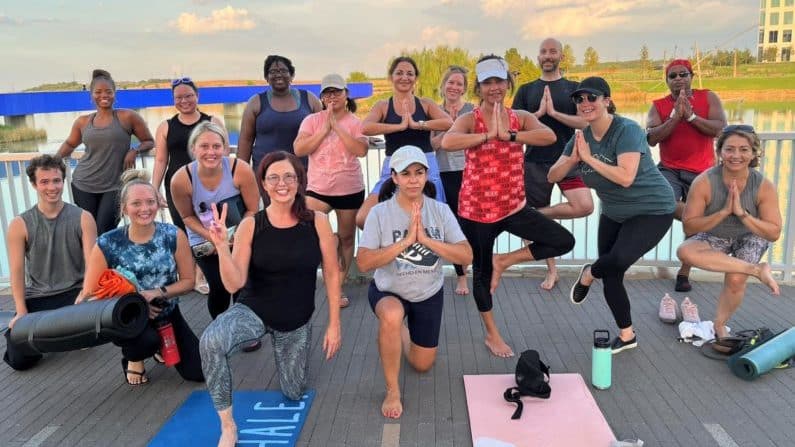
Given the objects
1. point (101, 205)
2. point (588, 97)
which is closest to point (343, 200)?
point (588, 97)

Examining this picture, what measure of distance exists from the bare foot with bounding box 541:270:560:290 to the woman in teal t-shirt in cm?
121

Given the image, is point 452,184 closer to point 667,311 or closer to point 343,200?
point 343,200

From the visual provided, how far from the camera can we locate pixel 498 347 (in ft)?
10.6

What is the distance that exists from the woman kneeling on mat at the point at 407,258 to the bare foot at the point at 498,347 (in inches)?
19.7

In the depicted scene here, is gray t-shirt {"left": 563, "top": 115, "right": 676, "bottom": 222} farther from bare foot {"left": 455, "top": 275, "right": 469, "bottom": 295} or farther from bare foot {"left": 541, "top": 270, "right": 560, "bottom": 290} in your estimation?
bare foot {"left": 455, "top": 275, "right": 469, "bottom": 295}

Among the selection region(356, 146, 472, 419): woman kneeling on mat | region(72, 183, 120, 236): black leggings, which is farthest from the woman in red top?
region(72, 183, 120, 236): black leggings

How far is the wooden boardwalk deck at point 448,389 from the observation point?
2449 mm

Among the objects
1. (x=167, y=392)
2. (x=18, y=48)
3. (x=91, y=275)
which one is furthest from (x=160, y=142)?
(x=18, y=48)

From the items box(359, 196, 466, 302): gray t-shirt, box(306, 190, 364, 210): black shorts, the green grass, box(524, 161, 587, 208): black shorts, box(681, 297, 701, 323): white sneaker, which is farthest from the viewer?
the green grass

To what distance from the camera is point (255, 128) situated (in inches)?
→ 162

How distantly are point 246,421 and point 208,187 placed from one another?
1.41 m

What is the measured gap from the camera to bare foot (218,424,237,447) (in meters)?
2.33

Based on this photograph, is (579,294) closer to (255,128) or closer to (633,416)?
(633,416)

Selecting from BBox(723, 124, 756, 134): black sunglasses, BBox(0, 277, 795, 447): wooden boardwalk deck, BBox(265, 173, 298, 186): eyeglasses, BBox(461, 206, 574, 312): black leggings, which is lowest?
BBox(0, 277, 795, 447): wooden boardwalk deck
